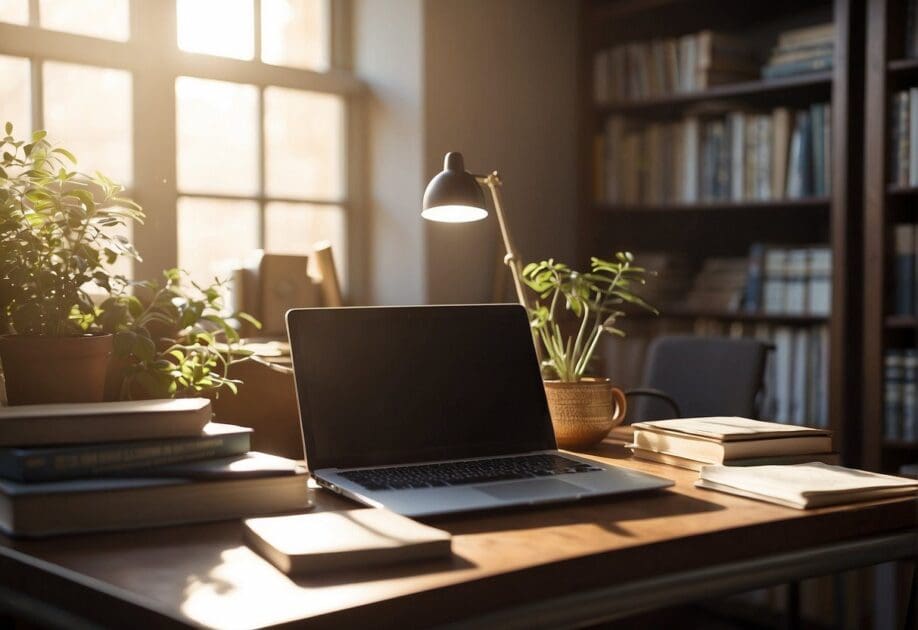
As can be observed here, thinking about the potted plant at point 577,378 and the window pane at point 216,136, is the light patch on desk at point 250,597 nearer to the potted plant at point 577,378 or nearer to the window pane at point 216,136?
the potted plant at point 577,378

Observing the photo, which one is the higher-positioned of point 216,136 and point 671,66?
point 671,66

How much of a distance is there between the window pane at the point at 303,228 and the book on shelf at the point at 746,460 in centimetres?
194

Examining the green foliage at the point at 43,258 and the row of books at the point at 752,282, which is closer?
the green foliage at the point at 43,258

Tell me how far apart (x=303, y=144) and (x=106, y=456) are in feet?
8.18

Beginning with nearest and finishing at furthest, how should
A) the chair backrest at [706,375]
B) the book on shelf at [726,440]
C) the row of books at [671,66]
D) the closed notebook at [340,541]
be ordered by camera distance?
the closed notebook at [340,541] < the book on shelf at [726,440] < the chair backrest at [706,375] < the row of books at [671,66]

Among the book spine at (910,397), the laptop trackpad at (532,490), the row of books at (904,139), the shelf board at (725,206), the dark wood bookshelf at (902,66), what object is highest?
the dark wood bookshelf at (902,66)

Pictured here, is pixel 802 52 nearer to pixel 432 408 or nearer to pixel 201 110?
pixel 201 110

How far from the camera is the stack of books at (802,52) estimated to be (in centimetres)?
330

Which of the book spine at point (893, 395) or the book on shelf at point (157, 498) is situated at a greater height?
the book on shelf at point (157, 498)

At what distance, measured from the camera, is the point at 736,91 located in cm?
351

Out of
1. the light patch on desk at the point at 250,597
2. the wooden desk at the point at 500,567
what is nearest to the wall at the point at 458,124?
the wooden desk at the point at 500,567

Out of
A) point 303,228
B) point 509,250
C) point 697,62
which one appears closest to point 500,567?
point 509,250

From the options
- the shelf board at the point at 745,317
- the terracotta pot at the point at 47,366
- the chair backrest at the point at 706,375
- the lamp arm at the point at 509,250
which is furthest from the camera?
the shelf board at the point at 745,317

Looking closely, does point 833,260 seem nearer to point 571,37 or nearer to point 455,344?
point 571,37
